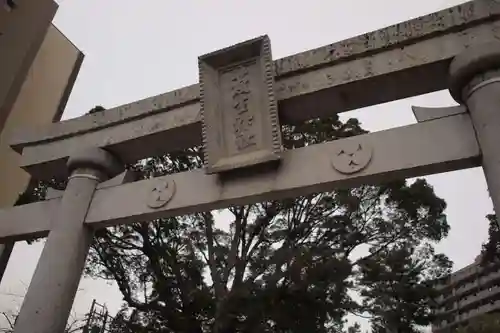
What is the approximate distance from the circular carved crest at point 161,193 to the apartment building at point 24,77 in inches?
136

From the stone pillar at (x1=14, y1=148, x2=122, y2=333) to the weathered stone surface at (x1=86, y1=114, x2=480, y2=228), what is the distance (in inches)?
6.1

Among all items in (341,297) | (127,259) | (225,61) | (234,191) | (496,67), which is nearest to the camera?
(496,67)

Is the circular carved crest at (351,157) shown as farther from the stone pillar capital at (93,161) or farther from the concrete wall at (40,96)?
the concrete wall at (40,96)

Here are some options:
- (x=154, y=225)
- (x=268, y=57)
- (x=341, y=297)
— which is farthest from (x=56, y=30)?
(x=341, y=297)

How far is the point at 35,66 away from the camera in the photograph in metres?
8.73

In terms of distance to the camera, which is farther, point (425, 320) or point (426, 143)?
point (425, 320)

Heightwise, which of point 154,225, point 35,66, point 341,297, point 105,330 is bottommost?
point 105,330

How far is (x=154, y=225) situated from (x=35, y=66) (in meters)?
3.82

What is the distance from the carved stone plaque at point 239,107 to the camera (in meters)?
4.06

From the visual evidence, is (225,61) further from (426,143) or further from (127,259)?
(127,259)

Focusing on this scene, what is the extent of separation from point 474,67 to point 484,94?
9.2 inches

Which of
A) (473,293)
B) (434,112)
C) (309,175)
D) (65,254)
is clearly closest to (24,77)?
(65,254)

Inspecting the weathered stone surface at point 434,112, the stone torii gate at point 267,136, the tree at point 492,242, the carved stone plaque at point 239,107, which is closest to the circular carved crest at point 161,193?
the stone torii gate at point 267,136

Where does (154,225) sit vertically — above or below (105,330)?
above
